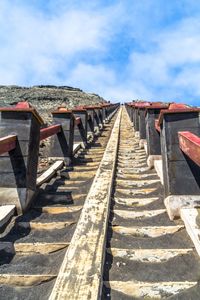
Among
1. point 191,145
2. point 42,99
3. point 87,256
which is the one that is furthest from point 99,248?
point 42,99

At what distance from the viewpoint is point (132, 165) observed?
6324 millimetres

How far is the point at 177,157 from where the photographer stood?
361cm

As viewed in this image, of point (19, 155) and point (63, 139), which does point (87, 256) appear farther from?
point (63, 139)

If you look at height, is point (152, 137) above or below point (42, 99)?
below

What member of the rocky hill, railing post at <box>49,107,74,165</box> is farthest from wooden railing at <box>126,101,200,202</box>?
the rocky hill

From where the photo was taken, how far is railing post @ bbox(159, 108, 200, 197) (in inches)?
137

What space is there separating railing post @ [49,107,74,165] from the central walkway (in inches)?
94.9

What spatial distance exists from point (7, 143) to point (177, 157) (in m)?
2.11

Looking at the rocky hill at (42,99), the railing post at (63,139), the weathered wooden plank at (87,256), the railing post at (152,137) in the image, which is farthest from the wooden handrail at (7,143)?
the rocky hill at (42,99)

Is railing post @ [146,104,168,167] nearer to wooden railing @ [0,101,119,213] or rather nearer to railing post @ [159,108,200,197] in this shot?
railing post @ [159,108,200,197]

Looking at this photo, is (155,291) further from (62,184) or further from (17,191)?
(62,184)

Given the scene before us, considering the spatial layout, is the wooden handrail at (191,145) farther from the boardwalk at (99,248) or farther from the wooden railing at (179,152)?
the boardwalk at (99,248)

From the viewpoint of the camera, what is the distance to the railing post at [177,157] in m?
3.49

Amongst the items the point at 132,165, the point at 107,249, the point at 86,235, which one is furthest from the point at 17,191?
the point at 132,165
